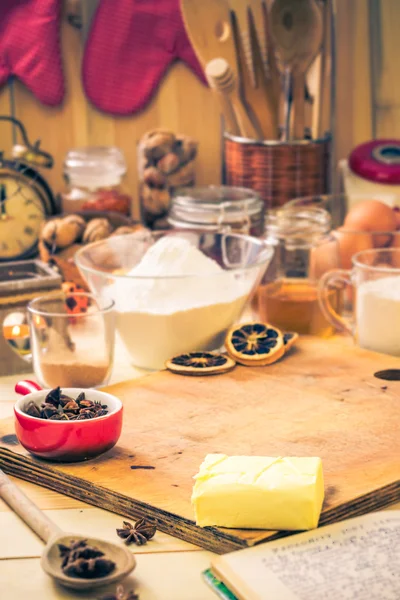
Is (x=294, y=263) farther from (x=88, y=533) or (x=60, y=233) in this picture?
(x=88, y=533)

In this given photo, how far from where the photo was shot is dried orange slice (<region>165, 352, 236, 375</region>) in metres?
1.24

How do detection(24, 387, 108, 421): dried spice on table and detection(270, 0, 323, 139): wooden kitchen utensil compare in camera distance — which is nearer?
detection(24, 387, 108, 421): dried spice on table

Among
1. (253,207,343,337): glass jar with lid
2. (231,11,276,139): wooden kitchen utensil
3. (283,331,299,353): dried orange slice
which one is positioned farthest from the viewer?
(231,11,276,139): wooden kitchen utensil

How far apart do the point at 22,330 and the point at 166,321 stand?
198 mm

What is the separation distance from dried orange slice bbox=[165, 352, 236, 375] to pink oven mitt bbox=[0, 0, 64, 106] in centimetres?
78

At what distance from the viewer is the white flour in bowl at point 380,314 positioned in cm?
132

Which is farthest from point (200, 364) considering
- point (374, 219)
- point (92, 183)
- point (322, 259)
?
point (92, 183)

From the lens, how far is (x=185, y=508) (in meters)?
0.88

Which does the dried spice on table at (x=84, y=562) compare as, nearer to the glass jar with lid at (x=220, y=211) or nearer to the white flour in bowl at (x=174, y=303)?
the white flour in bowl at (x=174, y=303)

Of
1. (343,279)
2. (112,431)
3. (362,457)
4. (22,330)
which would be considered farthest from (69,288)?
(362,457)

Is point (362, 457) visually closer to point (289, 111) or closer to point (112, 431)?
point (112, 431)

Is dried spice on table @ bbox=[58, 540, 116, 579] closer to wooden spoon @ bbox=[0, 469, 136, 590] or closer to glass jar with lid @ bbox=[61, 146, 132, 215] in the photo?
wooden spoon @ bbox=[0, 469, 136, 590]

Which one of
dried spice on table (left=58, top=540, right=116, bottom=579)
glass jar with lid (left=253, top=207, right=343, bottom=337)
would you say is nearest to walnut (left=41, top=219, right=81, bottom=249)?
glass jar with lid (left=253, top=207, right=343, bottom=337)

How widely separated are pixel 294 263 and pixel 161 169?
0.38 meters
